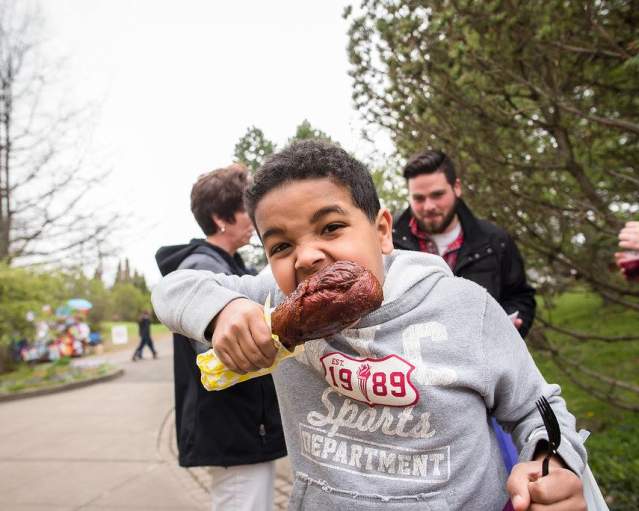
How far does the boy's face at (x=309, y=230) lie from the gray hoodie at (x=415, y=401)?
7.5 inches

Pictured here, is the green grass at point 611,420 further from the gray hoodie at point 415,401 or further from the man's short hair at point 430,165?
the gray hoodie at point 415,401

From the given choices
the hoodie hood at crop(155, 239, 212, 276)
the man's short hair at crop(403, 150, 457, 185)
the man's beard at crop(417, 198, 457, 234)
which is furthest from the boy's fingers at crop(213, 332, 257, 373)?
the man's short hair at crop(403, 150, 457, 185)

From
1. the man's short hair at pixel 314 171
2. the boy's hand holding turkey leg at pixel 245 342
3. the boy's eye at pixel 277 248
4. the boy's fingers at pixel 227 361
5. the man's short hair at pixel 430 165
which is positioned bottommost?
the boy's fingers at pixel 227 361

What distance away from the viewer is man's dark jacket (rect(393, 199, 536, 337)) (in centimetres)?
307

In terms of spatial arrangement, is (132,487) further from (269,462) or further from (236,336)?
(236,336)

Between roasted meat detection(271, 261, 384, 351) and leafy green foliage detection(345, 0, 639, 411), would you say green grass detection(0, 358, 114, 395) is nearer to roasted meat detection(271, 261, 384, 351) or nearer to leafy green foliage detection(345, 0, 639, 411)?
leafy green foliage detection(345, 0, 639, 411)

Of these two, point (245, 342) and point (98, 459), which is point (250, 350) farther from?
point (98, 459)

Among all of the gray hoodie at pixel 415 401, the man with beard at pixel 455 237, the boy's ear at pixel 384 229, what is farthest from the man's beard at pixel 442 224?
the gray hoodie at pixel 415 401

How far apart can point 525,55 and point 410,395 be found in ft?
11.7

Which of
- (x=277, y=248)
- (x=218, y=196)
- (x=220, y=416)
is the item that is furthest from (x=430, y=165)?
(x=277, y=248)

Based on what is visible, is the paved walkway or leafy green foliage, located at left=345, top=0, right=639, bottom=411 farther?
the paved walkway

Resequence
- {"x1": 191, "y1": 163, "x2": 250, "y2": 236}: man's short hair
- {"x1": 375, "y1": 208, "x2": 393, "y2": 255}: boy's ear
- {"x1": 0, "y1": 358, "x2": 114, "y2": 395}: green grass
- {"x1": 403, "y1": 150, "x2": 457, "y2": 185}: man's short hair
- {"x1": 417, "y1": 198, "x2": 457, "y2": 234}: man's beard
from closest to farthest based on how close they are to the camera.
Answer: {"x1": 375, "y1": 208, "x2": 393, "y2": 255}: boy's ear < {"x1": 191, "y1": 163, "x2": 250, "y2": 236}: man's short hair < {"x1": 417, "y1": 198, "x2": 457, "y2": 234}: man's beard < {"x1": 403, "y1": 150, "x2": 457, "y2": 185}: man's short hair < {"x1": 0, "y1": 358, "x2": 114, "y2": 395}: green grass

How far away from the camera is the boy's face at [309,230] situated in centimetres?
136

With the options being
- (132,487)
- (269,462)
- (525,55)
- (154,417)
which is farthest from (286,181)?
(154,417)
